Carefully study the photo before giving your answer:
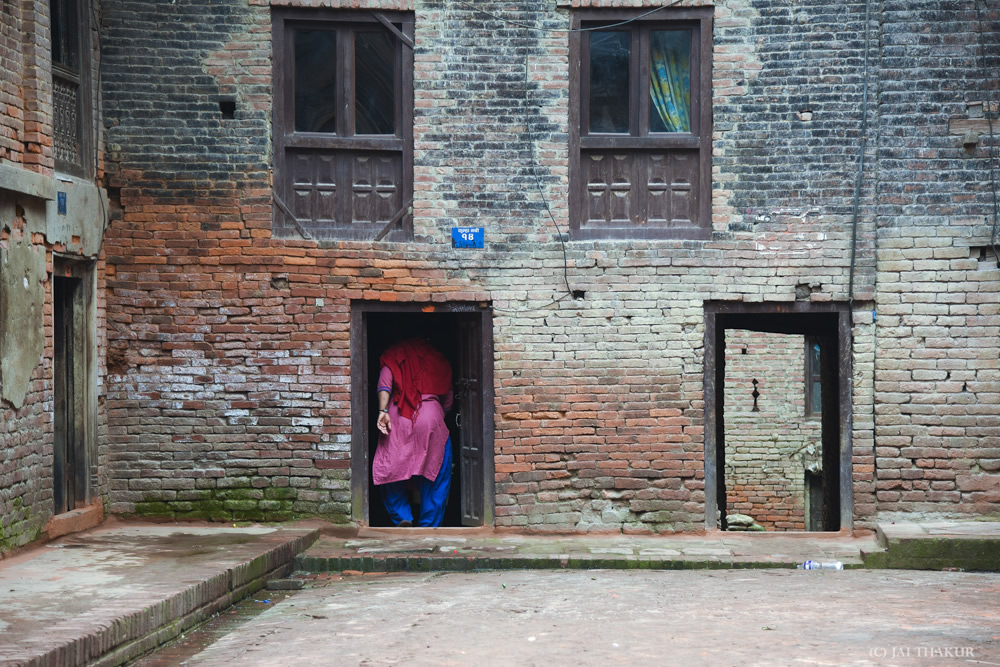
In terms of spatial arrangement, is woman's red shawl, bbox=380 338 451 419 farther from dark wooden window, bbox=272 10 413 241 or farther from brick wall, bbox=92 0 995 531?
dark wooden window, bbox=272 10 413 241

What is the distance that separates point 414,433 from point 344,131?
2827 mm

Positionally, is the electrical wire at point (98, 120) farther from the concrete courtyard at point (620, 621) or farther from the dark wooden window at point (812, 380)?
the dark wooden window at point (812, 380)

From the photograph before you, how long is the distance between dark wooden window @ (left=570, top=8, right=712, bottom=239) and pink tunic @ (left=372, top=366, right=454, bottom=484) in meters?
2.21

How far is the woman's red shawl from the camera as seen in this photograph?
1048 centimetres

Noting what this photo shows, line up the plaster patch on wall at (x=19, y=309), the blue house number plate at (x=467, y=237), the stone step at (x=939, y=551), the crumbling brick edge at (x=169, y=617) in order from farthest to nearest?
the blue house number plate at (x=467, y=237)
the stone step at (x=939, y=551)
the plaster patch on wall at (x=19, y=309)
the crumbling brick edge at (x=169, y=617)

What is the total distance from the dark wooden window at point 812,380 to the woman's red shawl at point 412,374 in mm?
8779

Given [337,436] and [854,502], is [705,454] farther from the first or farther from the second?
[337,436]

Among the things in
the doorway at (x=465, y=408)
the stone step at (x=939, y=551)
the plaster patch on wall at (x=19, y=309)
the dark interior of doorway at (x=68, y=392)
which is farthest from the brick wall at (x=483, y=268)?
the plaster patch on wall at (x=19, y=309)

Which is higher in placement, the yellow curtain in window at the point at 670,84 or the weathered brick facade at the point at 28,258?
A: the yellow curtain in window at the point at 670,84

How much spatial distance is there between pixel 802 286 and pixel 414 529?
4.04m

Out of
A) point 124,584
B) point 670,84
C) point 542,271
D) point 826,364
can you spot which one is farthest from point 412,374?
point 826,364

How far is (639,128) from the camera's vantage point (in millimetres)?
9844

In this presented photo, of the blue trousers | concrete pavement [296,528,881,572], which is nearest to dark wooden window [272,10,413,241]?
the blue trousers

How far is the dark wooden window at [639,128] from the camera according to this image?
32.1ft
